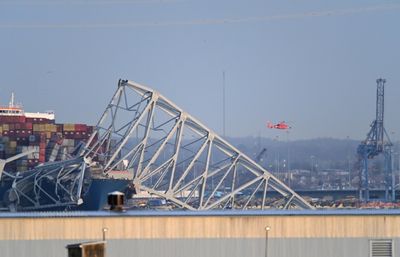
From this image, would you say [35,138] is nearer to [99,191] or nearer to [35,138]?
[35,138]

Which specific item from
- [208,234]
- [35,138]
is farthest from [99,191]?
[208,234]

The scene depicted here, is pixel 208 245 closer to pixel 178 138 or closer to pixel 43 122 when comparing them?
pixel 178 138

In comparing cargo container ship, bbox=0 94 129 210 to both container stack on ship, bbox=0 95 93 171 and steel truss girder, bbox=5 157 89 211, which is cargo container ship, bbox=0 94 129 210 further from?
steel truss girder, bbox=5 157 89 211

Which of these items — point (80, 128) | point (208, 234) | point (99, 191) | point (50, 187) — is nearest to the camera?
point (208, 234)

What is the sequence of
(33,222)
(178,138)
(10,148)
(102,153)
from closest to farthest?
(33,222), (178,138), (102,153), (10,148)

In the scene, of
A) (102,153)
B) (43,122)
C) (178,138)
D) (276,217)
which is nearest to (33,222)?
(276,217)

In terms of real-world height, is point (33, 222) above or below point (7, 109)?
below

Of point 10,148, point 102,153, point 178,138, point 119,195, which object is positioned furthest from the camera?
point 10,148
